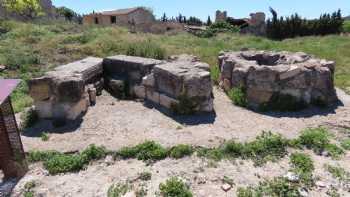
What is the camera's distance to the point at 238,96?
6309 millimetres

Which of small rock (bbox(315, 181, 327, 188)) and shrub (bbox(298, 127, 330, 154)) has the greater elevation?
shrub (bbox(298, 127, 330, 154))

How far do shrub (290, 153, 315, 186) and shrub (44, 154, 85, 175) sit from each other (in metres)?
2.75

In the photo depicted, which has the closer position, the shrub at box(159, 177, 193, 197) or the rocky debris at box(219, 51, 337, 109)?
the shrub at box(159, 177, 193, 197)

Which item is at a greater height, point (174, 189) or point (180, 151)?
point (180, 151)

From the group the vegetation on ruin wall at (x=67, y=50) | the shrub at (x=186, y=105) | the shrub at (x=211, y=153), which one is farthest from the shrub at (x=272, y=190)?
the vegetation on ruin wall at (x=67, y=50)

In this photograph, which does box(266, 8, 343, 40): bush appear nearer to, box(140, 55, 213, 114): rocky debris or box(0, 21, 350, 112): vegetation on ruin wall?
box(0, 21, 350, 112): vegetation on ruin wall

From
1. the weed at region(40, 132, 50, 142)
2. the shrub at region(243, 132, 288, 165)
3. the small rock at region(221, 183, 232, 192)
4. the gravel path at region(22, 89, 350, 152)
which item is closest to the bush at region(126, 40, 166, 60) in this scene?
the gravel path at region(22, 89, 350, 152)

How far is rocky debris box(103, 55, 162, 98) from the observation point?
22.0ft

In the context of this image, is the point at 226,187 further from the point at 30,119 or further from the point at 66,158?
the point at 30,119

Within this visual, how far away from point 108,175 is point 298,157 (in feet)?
8.08

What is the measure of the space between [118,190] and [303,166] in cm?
231

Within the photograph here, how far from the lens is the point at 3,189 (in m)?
3.80

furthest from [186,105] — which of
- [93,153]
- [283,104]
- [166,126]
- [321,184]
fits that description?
[321,184]

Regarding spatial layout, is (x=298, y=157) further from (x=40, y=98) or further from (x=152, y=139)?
(x=40, y=98)
